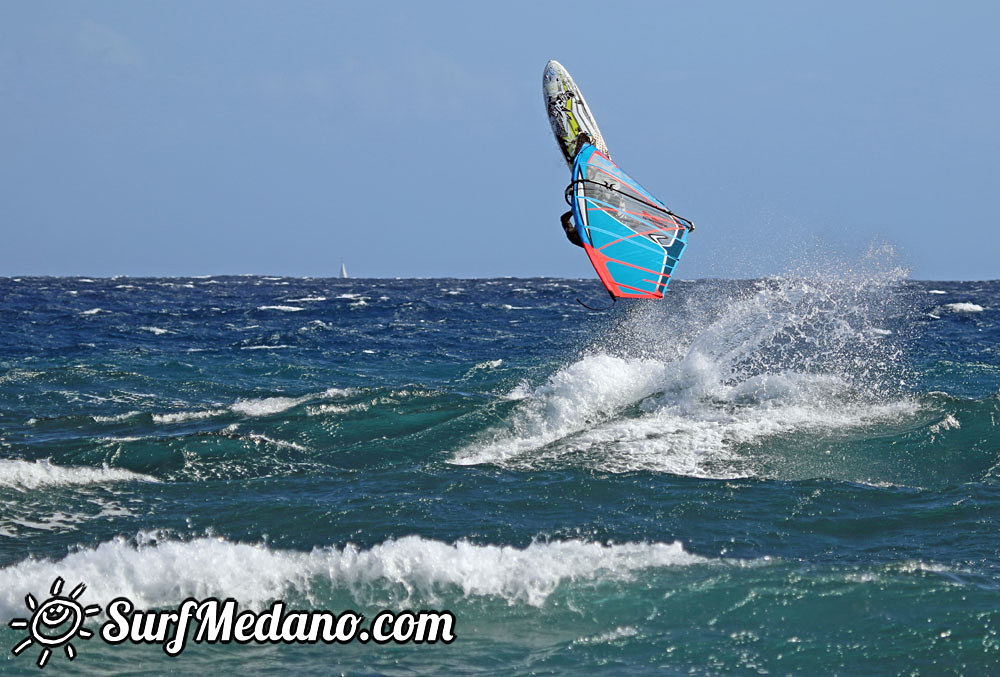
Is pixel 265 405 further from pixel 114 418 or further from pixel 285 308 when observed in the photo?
pixel 285 308

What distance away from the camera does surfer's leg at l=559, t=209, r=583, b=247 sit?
11.0 m

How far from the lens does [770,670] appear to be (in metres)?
5.86

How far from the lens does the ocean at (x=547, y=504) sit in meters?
6.30

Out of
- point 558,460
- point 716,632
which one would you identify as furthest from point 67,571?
point 558,460

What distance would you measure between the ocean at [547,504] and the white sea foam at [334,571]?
0.02 metres

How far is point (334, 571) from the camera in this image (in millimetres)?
7465

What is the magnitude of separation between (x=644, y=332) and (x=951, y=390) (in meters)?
5.90

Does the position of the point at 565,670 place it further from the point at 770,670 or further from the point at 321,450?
the point at 321,450

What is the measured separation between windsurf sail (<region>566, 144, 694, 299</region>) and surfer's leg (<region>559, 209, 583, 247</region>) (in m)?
0.11

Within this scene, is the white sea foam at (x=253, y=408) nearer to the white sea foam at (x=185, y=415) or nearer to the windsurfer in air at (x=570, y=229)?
the white sea foam at (x=185, y=415)
